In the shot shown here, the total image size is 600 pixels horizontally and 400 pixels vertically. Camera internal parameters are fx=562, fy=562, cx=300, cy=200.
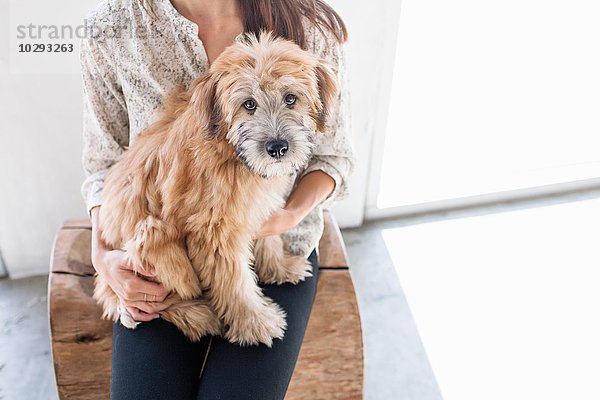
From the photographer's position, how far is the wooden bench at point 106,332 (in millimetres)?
1438

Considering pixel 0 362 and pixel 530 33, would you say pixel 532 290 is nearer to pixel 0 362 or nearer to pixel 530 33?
pixel 530 33

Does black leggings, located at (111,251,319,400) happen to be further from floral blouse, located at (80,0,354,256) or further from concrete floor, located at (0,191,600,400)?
concrete floor, located at (0,191,600,400)

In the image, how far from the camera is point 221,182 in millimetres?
1081

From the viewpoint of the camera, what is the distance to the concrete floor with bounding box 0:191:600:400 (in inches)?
73.1

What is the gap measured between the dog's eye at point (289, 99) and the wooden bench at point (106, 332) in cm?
67

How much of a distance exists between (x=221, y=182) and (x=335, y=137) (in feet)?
1.18

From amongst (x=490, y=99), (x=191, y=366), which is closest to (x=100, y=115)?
(x=191, y=366)

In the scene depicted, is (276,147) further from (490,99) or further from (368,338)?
(490,99)

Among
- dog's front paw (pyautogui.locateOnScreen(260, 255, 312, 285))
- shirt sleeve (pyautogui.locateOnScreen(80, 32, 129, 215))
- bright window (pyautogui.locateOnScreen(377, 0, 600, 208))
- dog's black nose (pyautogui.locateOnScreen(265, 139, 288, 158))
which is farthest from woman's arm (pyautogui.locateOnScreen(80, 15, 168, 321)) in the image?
bright window (pyautogui.locateOnScreen(377, 0, 600, 208))

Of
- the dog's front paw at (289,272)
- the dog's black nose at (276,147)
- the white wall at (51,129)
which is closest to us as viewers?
the dog's black nose at (276,147)

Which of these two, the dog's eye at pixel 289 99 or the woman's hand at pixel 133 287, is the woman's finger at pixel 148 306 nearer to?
the woman's hand at pixel 133 287

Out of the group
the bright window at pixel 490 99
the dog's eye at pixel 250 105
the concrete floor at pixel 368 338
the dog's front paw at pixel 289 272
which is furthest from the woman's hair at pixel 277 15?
the concrete floor at pixel 368 338

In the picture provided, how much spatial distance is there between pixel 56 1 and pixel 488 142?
1.82 metres

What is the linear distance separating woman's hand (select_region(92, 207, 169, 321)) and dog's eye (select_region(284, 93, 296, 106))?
18.2 inches
